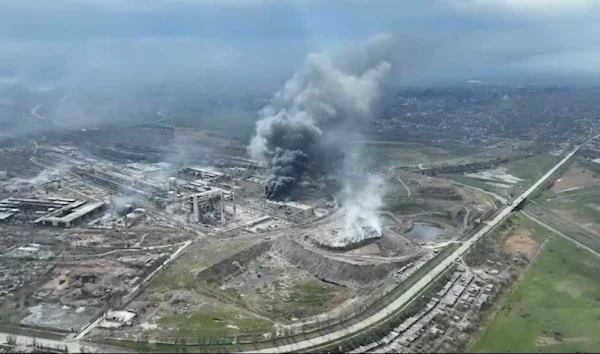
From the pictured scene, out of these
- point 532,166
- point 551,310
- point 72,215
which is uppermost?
point 532,166

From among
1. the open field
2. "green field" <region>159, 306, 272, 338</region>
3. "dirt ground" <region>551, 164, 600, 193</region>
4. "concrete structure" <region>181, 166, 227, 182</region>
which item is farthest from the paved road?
"dirt ground" <region>551, 164, 600, 193</region>

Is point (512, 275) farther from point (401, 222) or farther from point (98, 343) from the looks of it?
point (98, 343)

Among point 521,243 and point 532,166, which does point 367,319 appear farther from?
point 532,166

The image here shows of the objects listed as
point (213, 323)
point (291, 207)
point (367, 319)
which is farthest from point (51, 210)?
point (367, 319)

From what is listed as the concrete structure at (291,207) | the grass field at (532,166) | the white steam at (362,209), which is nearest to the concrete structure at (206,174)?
the concrete structure at (291,207)

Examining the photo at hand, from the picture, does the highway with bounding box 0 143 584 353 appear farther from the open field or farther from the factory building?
the open field

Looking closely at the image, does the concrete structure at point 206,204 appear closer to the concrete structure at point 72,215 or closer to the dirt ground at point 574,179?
the concrete structure at point 72,215

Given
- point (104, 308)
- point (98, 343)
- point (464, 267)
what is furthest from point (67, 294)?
point (464, 267)
